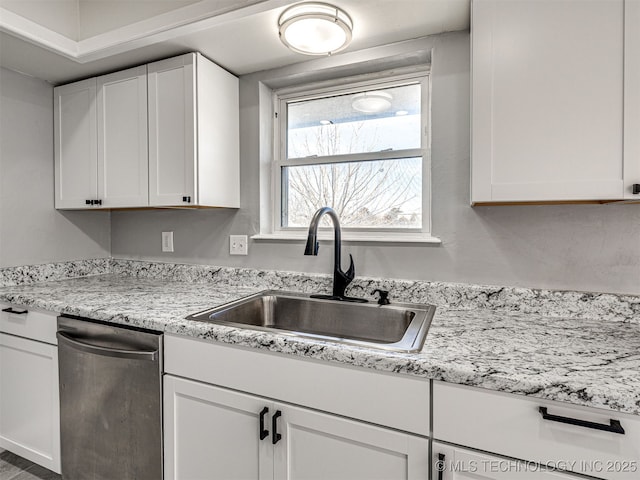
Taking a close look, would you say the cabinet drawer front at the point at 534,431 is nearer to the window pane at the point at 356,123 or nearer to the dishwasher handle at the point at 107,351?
the dishwasher handle at the point at 107,351

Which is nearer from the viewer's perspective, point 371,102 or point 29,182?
point 371,102

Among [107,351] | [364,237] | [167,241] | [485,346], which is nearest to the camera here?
[485,346]

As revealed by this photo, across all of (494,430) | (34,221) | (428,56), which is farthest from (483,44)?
(34,221)

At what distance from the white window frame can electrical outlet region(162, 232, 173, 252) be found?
64cm

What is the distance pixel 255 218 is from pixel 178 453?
3.69 feet

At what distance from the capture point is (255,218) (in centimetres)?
193

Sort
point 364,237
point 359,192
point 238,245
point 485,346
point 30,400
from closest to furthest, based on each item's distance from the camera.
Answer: point 485,346, point 30,400, point 364,237, point 359,192, point 238,245

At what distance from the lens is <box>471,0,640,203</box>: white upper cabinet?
3.41 feet

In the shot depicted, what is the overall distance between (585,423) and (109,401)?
1.54 metres

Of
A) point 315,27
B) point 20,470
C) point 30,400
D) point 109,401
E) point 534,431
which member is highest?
point 315,27

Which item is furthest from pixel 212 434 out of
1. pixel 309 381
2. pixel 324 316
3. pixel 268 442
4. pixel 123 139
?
pixel 123 139

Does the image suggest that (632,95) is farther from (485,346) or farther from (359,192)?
(359,192)

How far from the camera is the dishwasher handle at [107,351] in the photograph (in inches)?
49.8

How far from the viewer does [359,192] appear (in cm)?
183
